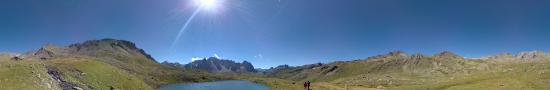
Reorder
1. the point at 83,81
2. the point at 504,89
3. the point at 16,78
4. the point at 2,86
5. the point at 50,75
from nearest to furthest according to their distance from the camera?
the point at 2,86 → the point at 16,78 → the point at 50,75 → the point at 83,81 → the point at 504,89

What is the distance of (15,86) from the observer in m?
60.0

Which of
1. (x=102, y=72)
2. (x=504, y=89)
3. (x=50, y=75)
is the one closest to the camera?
(x=50, y=75)

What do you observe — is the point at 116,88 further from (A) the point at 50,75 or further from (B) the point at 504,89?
(B) the point at 504,89

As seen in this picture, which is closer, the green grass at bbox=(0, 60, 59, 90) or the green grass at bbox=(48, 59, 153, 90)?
the green grass at bbox=(0, 60, 59, 90)

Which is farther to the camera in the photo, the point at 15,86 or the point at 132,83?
the point at 132,83

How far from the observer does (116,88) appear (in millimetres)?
82125

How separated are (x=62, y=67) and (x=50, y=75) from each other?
24.6 ft

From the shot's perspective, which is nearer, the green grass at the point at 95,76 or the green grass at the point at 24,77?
the green grass at the point at 24,77

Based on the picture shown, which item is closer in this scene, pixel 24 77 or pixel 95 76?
pixel 24 77

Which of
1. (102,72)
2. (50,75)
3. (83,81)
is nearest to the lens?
(50,75)

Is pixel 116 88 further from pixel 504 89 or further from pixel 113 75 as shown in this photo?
pixel 504 89

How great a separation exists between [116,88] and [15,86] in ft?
74.9

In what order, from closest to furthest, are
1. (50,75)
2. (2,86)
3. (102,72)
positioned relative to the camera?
(2,86)
(50,75)
(102,72)

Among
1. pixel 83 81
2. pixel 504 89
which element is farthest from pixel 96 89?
pixel 504 89
